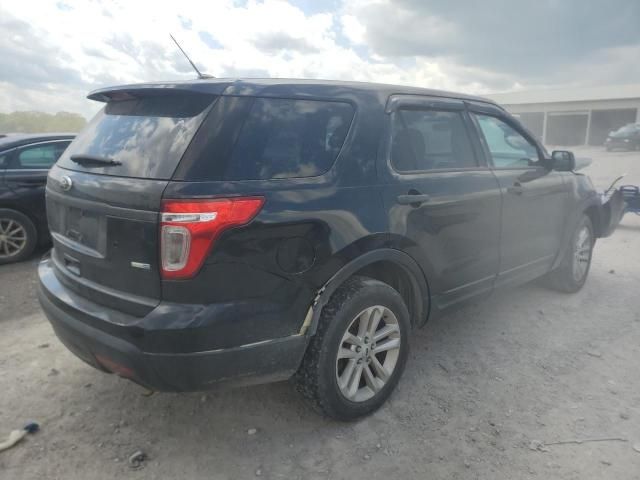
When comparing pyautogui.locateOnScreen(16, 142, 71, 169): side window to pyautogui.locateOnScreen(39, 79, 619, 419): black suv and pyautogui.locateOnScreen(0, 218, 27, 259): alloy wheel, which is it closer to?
pyautogui.locateOnScreen(0, 218, 27, 259): alloy wheel

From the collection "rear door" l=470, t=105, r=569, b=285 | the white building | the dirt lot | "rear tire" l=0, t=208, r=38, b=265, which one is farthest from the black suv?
the white building

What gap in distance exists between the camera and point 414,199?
290 cm

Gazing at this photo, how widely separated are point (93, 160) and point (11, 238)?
13.7 feet

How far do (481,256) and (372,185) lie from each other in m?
1.23

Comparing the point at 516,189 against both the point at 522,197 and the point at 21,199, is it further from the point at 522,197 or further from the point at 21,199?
the point at 21,199

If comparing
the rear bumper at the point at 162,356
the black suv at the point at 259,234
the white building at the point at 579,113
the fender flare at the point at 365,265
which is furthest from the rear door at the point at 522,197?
the white building at the point at 579,113

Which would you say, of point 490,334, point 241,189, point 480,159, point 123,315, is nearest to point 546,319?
point 490,334

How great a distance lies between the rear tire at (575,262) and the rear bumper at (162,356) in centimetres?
326

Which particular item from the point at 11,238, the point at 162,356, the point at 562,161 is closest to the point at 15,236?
the point at 11,238

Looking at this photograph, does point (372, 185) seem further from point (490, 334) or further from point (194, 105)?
point (490, 334)

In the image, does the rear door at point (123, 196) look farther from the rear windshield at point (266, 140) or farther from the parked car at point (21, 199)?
the parked car at point (21, 199)

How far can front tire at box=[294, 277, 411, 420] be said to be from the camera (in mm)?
2559

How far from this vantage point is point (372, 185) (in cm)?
270

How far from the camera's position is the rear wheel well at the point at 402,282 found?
2965 millimetres
